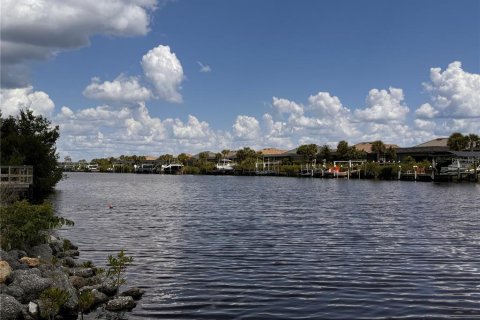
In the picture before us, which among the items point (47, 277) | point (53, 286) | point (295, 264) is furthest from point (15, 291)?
point (295, 264)

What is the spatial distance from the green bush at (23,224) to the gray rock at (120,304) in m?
7.04

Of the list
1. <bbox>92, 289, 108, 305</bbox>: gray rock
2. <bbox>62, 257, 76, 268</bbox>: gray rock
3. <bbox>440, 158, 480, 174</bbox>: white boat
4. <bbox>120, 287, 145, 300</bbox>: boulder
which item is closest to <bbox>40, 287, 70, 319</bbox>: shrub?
<bbox>92, 289, 108, 305</bbox>: gray rock

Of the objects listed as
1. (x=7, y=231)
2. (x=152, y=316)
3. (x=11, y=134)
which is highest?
(x=11, y=134)

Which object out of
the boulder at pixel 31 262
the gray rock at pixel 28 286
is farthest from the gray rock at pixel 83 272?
the gray rock at pixel 28 286

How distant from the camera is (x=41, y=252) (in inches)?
905

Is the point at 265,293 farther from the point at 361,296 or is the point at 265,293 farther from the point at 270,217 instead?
the point at 270,217

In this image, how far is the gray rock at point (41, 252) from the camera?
73.1 ft

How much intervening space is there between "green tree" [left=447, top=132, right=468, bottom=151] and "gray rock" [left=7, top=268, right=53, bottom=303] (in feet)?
598

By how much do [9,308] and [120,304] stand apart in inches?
137

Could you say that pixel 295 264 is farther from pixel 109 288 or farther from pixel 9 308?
pixel 9 308

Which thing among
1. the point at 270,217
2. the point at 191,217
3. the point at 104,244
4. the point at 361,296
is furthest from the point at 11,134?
the point at 361,296

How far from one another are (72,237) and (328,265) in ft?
58.4

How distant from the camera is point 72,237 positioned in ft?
110

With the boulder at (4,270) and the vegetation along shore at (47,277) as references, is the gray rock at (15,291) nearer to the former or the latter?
the vegetation along shore at (47,277)
